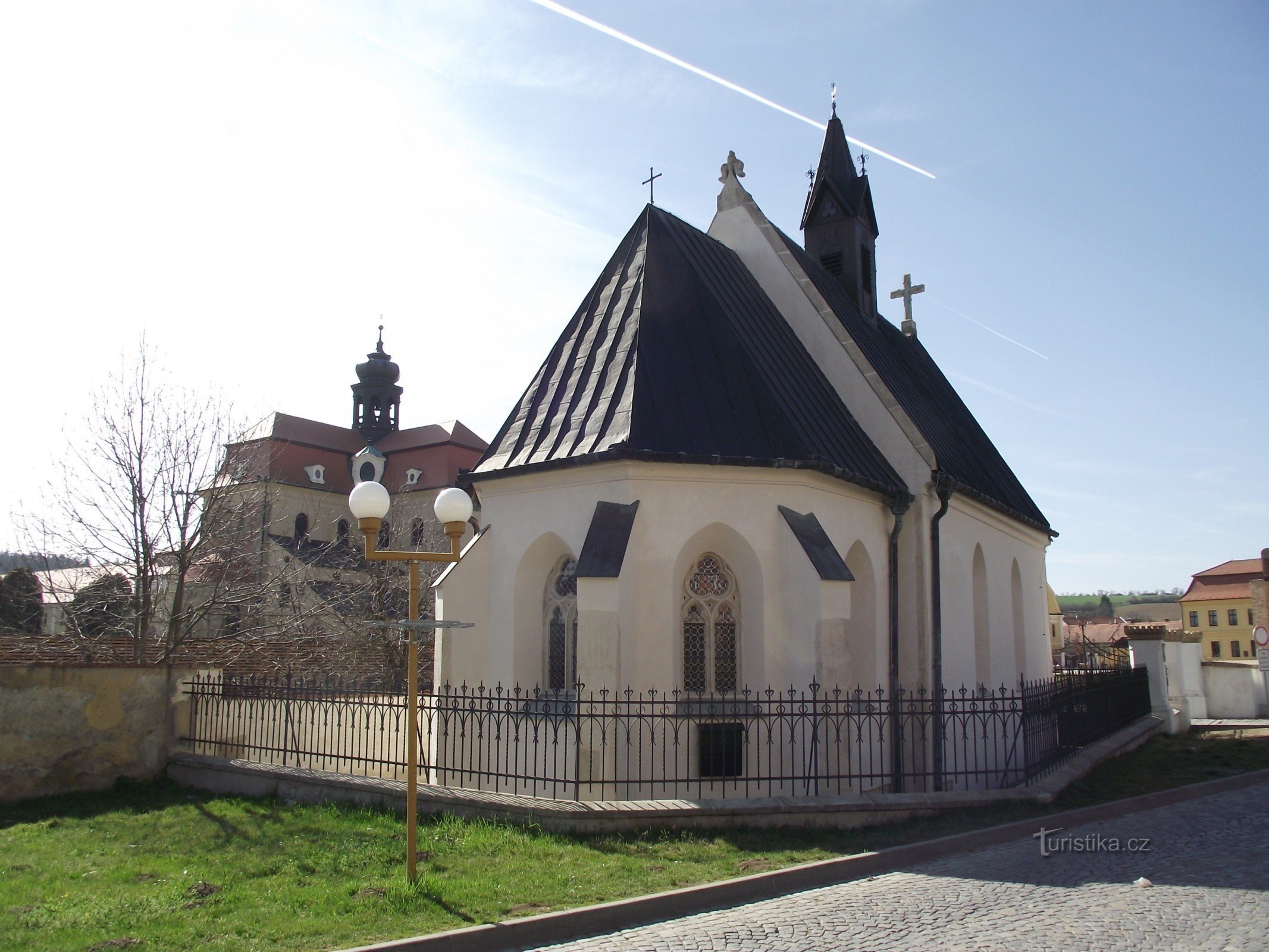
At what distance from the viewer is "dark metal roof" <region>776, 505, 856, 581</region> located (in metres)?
11.8

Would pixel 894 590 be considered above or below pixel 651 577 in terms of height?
below

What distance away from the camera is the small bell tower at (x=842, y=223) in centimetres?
2219

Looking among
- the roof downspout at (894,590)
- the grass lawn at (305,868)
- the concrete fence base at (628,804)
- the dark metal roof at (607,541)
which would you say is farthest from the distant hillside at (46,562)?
the roof downspout at (894,590)

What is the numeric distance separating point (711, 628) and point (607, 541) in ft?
6.77

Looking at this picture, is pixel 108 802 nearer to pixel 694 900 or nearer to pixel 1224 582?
pixel 694 900

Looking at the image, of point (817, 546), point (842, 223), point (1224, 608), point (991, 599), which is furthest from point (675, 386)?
point (1224, 608)

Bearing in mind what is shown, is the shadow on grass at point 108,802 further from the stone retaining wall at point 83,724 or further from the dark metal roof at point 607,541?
the dark metal roof at point 607,541

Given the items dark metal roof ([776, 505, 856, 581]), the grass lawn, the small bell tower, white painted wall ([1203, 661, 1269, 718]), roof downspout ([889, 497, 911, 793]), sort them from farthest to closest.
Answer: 1. white painted wall ([1203, 661, 1269, 718])
2. the small bell tower
3. roof downspout ([889, 497, 911, 793])
4. dark metal roof ([776, 505, 856, 581])
5. the grass lawn

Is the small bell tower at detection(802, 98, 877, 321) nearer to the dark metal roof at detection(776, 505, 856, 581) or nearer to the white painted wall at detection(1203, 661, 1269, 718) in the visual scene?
the dark metal roof at detection(776, 505, 856, 581)

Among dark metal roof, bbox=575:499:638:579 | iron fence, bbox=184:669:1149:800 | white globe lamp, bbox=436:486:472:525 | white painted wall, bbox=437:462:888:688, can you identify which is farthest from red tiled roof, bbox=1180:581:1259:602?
white globe lamp, bbox=436:486:472:525

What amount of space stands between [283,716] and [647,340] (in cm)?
711

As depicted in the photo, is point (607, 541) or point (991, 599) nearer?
point (607, 541)

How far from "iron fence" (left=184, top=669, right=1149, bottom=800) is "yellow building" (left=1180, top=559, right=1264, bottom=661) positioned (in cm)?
7101

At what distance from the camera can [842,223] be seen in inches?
882
